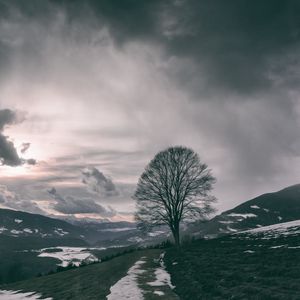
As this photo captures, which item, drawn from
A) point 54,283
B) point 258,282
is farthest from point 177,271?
point 54,283

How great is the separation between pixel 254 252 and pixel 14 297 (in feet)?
83.1

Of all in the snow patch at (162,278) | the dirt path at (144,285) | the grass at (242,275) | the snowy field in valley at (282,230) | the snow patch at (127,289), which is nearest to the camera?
the grass at (242,275)

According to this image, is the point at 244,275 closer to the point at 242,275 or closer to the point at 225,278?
the point at 242,275

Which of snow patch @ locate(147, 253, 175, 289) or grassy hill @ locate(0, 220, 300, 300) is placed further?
snow patch @ locate(147, 253, 175, 289)

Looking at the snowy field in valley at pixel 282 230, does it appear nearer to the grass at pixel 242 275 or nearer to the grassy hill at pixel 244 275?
the grassy hill at pixel 244 275

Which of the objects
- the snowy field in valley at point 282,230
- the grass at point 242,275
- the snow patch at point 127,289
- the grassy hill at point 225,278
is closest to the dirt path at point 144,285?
the snow patch at point 127,289

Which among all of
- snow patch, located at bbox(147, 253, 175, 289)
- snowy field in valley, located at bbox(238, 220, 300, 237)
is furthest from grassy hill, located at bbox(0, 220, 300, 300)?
snowy field in valley, located at bbox(238, 220, 300, 237)

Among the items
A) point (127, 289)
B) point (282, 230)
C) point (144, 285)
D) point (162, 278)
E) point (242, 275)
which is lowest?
point (127, 289)

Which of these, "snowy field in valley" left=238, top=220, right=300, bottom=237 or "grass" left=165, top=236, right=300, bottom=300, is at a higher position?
"snowy field in valley" left=238, top=220, right=300, bottom=237

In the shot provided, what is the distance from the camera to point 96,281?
31.8m

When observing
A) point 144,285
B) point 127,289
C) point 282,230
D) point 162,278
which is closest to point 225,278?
point 144,285

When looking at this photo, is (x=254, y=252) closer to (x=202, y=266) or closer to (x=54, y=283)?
(x=202, y=266)

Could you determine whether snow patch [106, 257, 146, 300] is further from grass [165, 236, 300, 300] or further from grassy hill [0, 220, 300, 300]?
grass [165, 236, 300, 300]

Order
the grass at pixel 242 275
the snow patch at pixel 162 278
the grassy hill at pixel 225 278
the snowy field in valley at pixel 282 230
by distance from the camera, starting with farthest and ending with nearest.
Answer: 1. the snowy field in valley at pixel 282 230
2. the snow patch at pixel 162 278
3. the grassy hill at pixel 225 278
4. the grass at pixel 242 275
